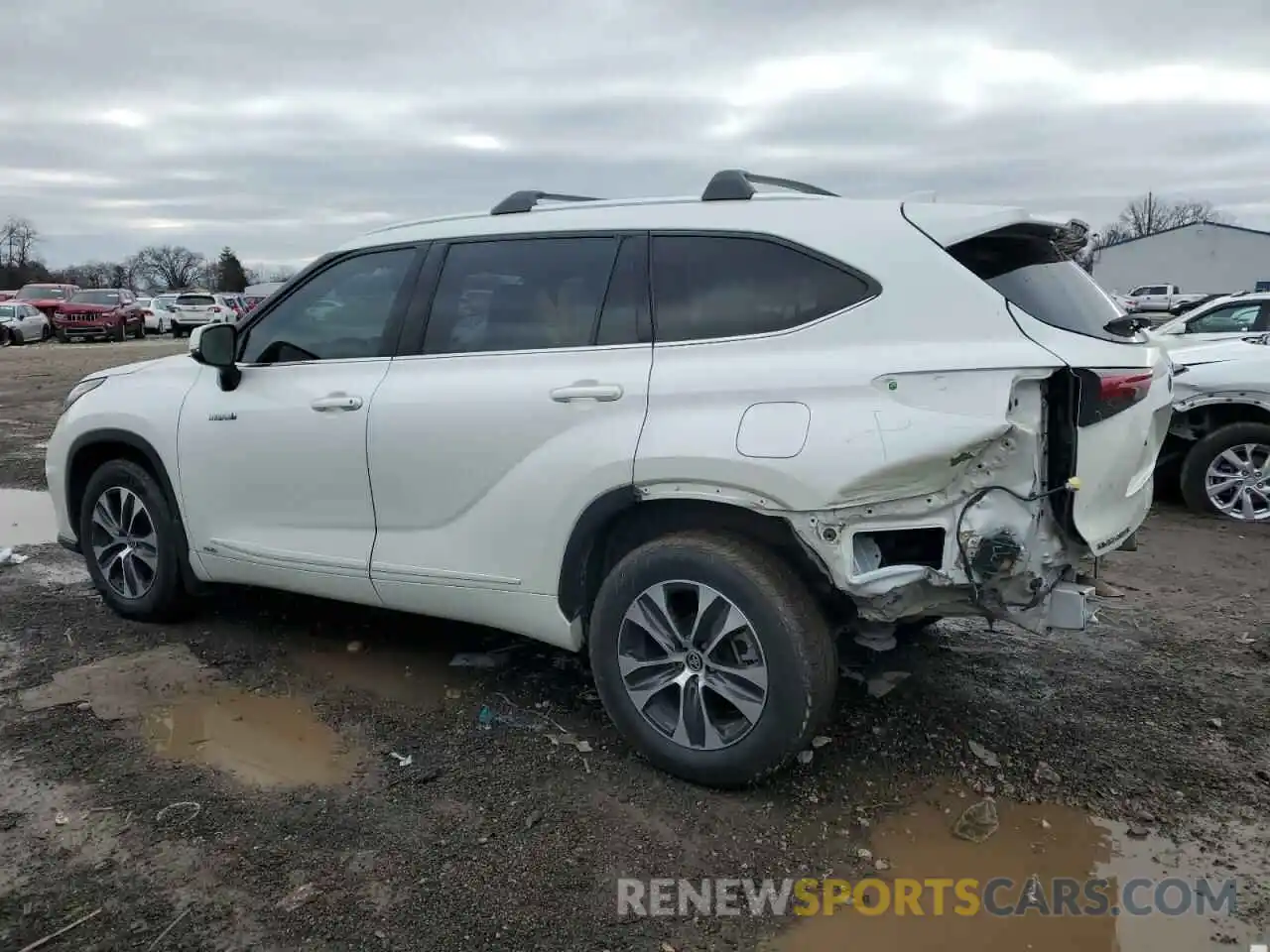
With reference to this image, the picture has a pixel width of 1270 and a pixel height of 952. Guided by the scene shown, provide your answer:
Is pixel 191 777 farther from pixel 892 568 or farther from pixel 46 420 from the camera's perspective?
pixel 46 420

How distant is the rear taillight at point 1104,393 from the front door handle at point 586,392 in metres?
1.46

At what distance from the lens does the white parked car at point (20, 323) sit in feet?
97.2

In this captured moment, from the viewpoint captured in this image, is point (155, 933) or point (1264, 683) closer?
point (155, 933)

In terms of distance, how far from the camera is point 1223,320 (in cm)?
1009

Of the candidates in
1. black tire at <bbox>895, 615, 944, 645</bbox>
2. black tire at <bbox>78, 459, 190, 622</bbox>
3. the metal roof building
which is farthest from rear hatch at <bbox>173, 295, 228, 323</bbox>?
A: the metal roof building

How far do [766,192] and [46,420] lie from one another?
12.0 m

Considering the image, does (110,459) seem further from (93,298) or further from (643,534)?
(93,298)

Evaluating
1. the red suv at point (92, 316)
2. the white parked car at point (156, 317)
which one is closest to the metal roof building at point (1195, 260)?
the white parked car at point (156, 317)

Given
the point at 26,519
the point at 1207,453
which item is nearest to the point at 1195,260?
the point at 1207,453

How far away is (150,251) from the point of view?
331 feet

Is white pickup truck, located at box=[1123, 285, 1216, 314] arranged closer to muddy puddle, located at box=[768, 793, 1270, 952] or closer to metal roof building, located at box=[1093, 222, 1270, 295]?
metal roof building, located at box=[1093, 222, 1270, 295]

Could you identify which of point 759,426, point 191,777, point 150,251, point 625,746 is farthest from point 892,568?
point 150,251

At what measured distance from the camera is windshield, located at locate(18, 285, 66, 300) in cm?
3384

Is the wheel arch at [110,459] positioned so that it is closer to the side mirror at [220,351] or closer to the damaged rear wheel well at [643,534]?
the side mirror at [220,351]
